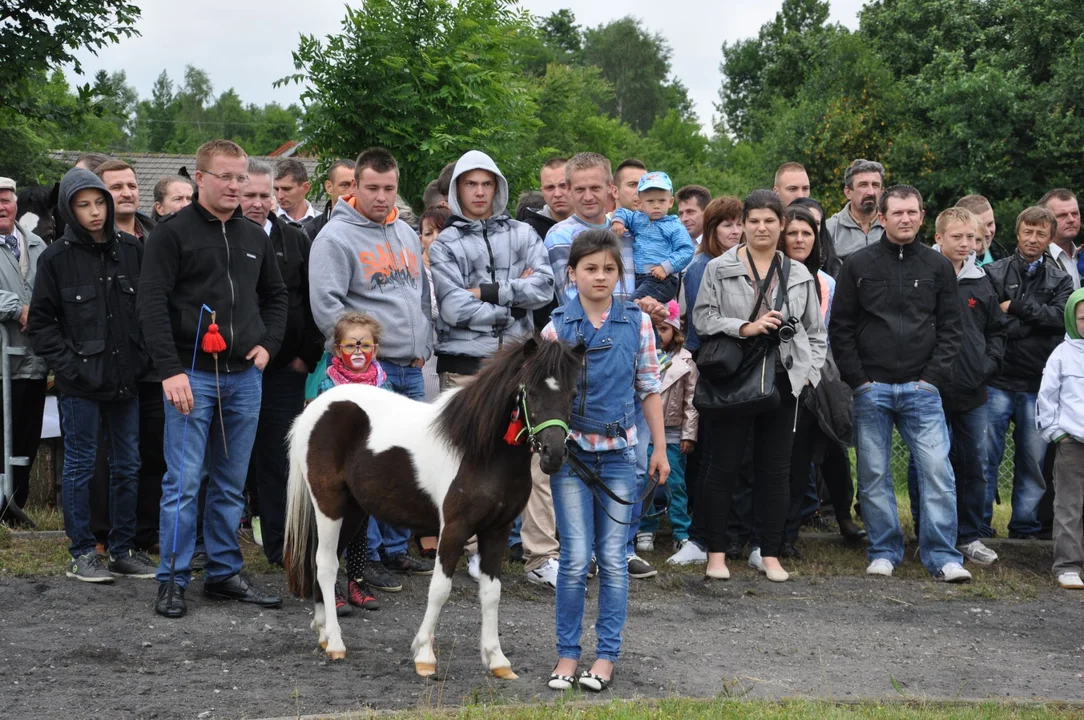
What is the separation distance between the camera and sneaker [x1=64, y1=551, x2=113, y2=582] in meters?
7.04

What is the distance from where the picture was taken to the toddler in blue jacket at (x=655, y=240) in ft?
27.5

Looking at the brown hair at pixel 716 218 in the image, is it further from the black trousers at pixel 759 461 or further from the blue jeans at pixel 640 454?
the blue jeans at pixel 640 454

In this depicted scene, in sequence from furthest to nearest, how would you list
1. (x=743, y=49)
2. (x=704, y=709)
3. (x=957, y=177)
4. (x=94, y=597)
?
(x=743, y=49), (x=957, y=177), (x=94, y=597), (x=704, y=709)

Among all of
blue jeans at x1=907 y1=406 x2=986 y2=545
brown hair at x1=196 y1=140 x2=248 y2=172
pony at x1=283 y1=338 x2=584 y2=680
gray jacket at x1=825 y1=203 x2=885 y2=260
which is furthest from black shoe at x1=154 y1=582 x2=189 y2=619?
gray jacket at x1=825 y1=203 x2=885 y2=260

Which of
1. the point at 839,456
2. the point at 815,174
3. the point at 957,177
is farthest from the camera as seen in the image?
the point at 815,174

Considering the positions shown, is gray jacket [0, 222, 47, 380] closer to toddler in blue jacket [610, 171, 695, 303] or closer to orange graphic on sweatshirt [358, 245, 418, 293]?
orange graphic on sweatshirt [358, 245, 418, 293]

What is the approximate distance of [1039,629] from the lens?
23.1 feet

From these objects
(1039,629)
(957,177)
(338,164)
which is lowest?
(1039,629)

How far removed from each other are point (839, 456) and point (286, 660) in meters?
5.00

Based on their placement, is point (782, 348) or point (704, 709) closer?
point (704, 709)

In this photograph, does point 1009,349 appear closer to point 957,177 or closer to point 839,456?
point 839,456

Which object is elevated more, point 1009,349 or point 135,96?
point 135,96

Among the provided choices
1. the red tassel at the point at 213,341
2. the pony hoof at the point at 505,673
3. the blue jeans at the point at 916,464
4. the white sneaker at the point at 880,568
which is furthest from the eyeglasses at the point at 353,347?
the white sneaker at the point at 880,568

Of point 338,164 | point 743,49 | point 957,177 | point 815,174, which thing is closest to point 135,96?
point 743,49
